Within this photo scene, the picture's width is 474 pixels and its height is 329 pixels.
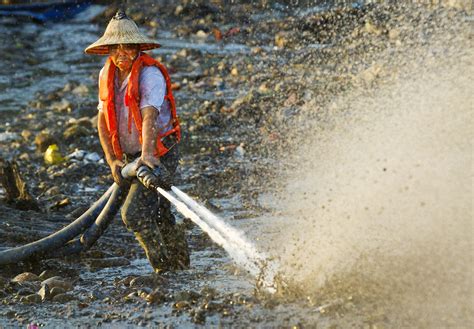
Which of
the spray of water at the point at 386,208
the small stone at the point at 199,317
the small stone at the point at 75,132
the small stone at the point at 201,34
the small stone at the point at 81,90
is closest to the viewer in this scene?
the small stone at the point at 199,317

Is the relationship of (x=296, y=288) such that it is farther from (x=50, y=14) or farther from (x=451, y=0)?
(x=50, y=14)

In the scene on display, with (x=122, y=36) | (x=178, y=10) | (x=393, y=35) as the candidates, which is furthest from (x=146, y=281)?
(x=178, y=10)

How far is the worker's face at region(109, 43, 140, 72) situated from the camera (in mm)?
6500

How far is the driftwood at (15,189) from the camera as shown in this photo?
845 centimetres

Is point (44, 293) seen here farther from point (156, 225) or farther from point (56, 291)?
point (156, 225)

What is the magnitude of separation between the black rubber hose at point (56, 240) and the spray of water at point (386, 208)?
1.28 m

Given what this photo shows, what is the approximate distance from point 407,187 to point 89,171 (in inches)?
153

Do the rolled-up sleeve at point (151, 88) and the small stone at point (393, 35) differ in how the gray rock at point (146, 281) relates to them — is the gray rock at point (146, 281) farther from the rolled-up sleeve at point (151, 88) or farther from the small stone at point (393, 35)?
the small stone at point (393, 35)

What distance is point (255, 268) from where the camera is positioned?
641cm

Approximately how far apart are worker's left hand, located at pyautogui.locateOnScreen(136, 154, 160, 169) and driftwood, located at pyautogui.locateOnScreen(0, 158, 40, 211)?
8.03 feet

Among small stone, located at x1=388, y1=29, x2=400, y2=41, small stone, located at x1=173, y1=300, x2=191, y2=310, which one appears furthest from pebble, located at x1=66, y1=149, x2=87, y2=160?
small stone, located at x1=388, y1=29, x2=400, y2=41

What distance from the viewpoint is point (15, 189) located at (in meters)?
8.55

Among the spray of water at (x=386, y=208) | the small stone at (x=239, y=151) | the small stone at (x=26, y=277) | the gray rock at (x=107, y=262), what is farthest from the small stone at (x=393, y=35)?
the small stone at (x=26, y=277)

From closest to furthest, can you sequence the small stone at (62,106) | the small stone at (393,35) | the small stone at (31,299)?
the small stone at (31,299) < the small stone at (62,106) < the small stone at (393,35)
